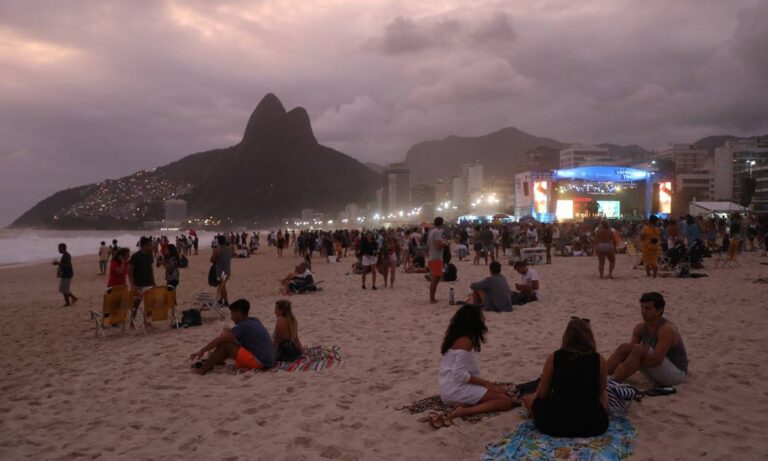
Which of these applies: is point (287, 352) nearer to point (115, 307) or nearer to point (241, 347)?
point (241, 347)

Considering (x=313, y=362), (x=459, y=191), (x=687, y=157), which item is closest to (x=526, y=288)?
(x=313, y=362)

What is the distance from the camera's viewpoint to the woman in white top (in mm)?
3959

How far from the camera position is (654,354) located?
4.23 m

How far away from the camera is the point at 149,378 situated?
5402mm

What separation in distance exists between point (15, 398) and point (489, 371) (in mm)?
4677

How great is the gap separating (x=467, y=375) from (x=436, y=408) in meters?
0.41

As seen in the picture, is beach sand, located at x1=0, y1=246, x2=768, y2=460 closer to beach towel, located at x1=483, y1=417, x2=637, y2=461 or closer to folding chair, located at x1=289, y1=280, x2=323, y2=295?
beach towel, located at x1=483, y1=417, x2=637, y2=461

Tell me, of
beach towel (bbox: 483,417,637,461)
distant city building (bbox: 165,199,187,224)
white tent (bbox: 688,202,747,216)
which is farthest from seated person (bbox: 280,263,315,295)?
distant city building (bbox: 165,199,187,224)

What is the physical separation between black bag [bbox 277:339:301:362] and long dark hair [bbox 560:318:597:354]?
3.43m

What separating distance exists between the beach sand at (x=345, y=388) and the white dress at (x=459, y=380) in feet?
0.78

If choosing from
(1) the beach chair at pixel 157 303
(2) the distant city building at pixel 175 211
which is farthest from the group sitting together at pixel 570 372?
(2) the distant city building at pixel 175 211

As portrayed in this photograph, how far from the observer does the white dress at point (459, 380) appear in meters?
3.97

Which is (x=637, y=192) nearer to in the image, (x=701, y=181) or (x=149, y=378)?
(x=149, y=378)

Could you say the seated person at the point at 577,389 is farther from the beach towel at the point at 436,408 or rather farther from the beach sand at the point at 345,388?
the beach towel at the point at 436,408
